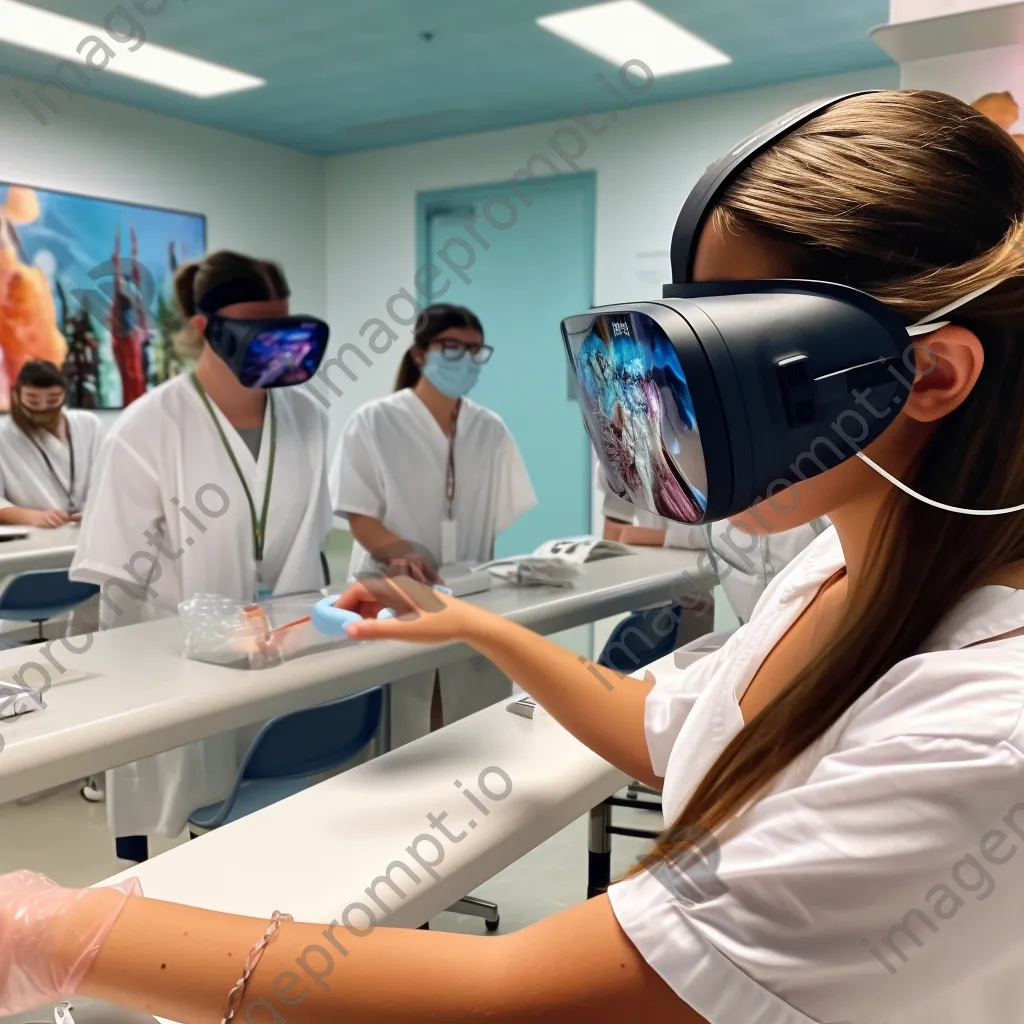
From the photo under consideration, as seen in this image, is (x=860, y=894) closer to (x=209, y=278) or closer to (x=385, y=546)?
(x=209, y=278)

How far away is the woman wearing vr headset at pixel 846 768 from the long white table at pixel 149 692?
2.53 ft

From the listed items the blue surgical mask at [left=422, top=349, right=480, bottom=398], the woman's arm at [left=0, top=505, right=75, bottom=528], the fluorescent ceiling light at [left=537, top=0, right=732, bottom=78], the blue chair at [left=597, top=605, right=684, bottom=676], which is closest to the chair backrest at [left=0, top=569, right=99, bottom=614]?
the woman's arm at [left=0, top=505, right=75, bottom=528]

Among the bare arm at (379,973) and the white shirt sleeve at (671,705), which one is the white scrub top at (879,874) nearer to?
the bare arm at (379,973)

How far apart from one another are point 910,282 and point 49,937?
2.49 feet

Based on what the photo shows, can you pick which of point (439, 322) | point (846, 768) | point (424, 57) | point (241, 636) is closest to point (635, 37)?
point (424, 57)

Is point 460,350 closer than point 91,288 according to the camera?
Yes

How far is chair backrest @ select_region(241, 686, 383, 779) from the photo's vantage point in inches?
68.6

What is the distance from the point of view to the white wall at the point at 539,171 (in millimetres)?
5574

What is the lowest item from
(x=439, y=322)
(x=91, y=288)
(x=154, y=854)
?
(x=154, y=854)

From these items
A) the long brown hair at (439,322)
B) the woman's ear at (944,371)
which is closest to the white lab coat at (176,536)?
the long brown hair at (439,322)

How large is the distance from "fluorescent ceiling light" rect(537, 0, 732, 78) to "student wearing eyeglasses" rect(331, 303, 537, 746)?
6.57 ft

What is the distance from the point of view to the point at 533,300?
21.0 ft

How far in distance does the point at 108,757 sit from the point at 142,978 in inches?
35.9

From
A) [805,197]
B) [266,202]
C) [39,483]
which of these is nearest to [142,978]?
[805,197]
